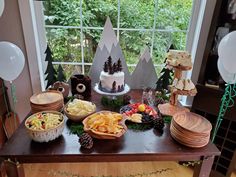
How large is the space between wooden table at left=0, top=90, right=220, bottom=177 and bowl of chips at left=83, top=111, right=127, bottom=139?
5 cm

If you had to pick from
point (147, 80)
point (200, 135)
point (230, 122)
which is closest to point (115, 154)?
point (200, 135)

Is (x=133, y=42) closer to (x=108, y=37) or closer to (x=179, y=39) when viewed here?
(x=108, y=37)

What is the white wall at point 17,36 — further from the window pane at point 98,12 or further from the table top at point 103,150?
the table top at point 103,150

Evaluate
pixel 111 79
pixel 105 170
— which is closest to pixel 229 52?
pixel 111 79

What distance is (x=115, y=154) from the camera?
100 cm

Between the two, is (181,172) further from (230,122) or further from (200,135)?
(200,135)

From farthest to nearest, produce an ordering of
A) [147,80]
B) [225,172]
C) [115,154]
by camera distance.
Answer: [147,80] < [225,172] < [115,154]

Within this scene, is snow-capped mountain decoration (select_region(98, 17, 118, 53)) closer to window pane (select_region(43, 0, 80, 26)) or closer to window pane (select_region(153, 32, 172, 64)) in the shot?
window pane (select_region(43, 0, 80, 26))

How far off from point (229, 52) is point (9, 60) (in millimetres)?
1298

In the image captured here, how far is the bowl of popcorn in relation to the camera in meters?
1.19

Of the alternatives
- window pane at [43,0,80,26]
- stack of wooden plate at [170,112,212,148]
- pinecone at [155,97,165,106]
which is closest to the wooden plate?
stack of wooden plate at [170,112,212,148]

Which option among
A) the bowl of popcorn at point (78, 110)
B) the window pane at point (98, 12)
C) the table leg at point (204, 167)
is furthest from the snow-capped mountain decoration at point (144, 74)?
the table leg at point (204, 167)

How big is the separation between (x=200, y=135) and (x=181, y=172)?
0.97m

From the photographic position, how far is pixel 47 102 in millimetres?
1268
